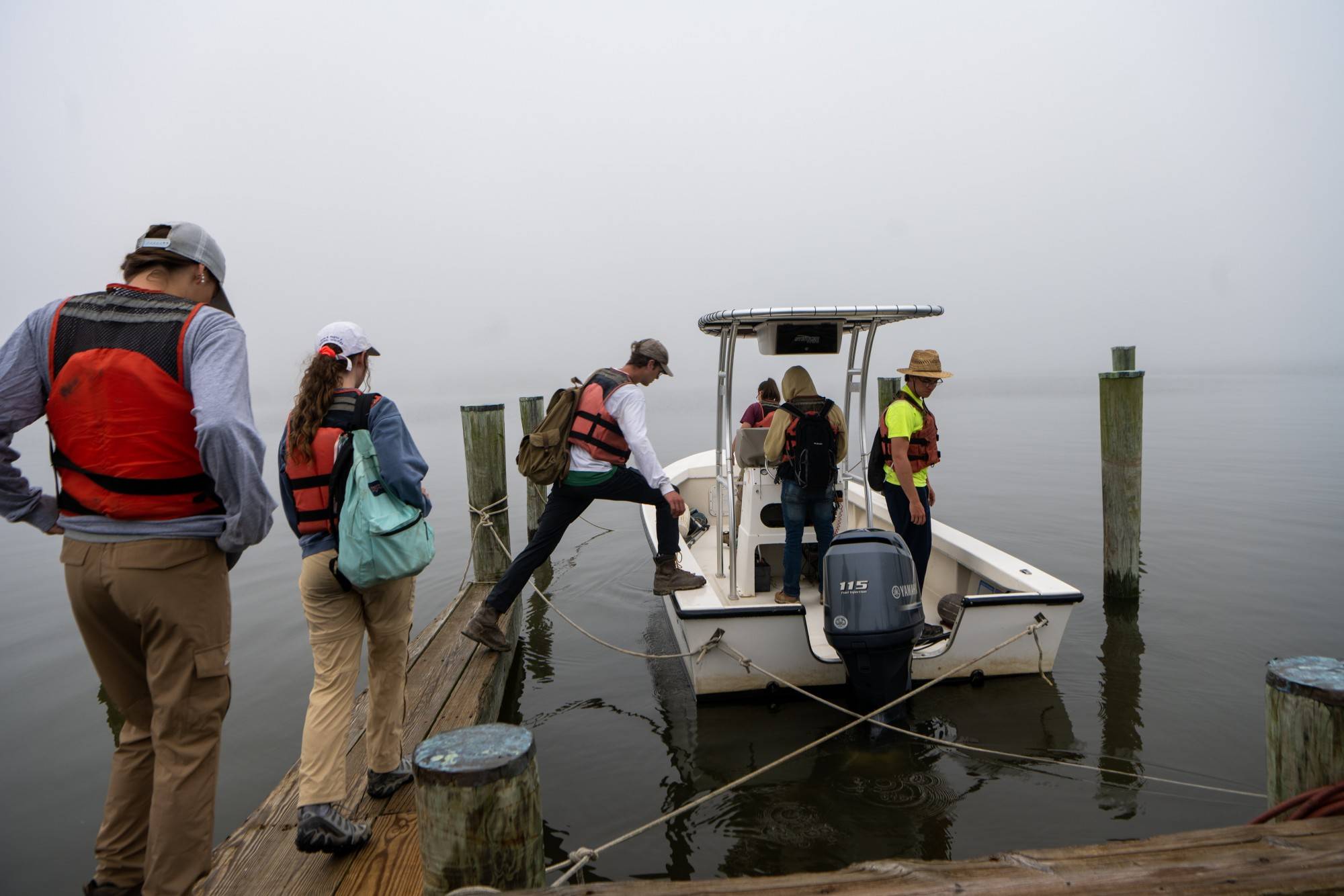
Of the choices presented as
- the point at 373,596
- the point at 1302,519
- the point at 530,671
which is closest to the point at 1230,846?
the point at 373,596

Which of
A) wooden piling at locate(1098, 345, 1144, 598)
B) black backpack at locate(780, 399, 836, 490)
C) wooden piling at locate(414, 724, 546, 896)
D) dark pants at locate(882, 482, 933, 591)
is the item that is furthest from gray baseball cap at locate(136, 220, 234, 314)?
wooden piling at locate(1098, 345, 1144, 598)

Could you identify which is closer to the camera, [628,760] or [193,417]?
[193,417]

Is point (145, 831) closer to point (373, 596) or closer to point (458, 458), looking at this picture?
point (373, 596)

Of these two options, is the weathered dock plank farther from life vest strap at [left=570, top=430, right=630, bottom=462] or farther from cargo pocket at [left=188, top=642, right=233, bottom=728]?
life vest strap at [left=570, top=430, right=630, bottom=462]

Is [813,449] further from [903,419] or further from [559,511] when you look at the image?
[559,511]

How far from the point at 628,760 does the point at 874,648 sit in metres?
1.62

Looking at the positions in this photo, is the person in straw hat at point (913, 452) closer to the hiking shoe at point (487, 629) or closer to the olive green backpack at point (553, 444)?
the olive green backpack at point (553, 444)

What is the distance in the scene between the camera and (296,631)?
298 inches

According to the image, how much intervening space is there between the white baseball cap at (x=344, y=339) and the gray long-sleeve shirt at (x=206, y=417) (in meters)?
0.58

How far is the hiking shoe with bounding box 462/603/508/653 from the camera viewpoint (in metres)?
4.82

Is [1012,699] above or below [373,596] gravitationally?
below

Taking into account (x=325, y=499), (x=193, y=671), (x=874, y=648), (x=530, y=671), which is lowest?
(x=530, y=671)

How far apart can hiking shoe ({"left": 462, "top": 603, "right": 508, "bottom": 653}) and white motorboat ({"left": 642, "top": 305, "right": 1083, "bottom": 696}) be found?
3.54ft

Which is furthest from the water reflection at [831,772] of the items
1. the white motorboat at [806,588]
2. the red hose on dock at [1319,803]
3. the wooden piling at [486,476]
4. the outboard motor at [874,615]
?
the wooden piling at [486,476]
